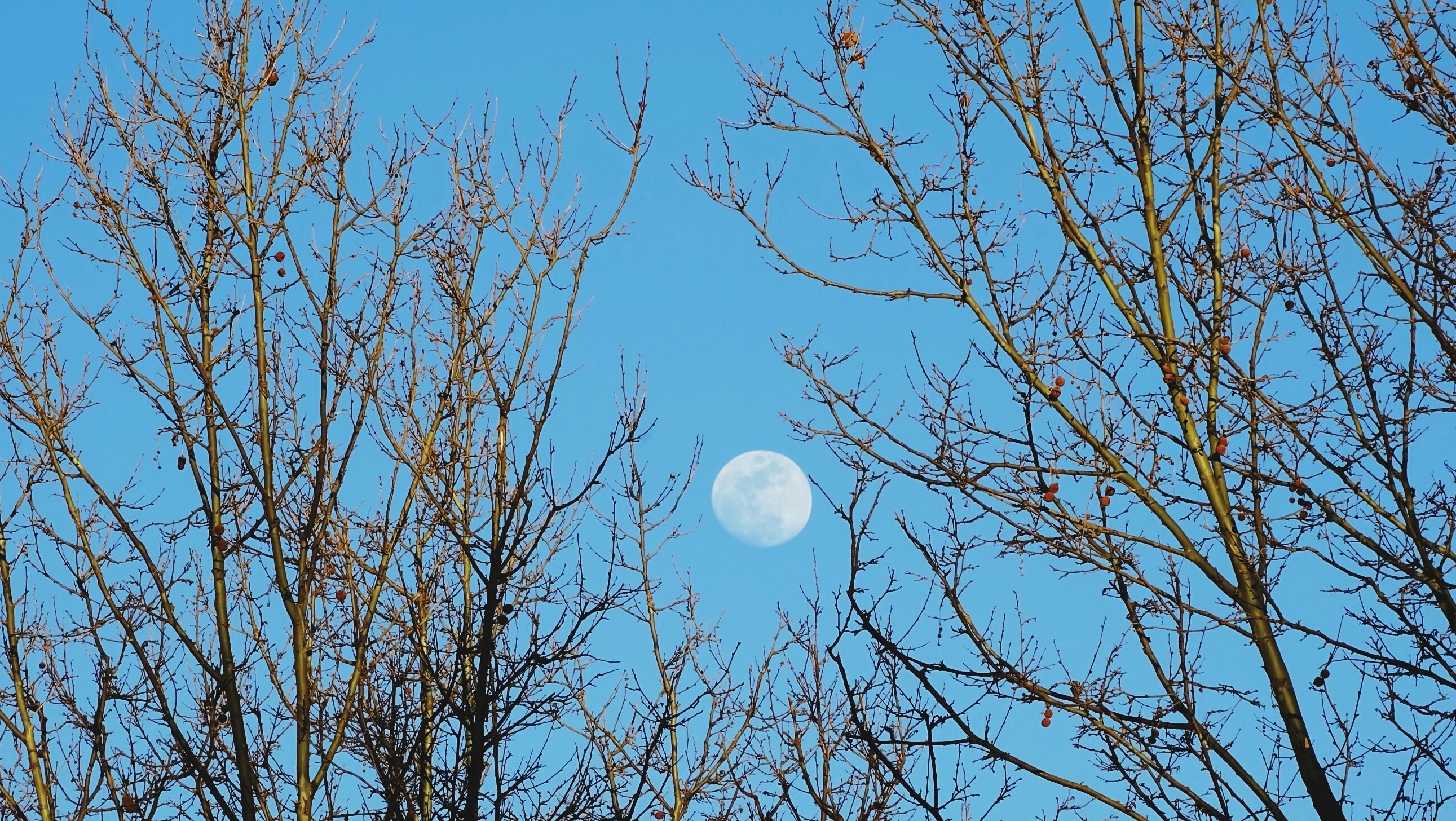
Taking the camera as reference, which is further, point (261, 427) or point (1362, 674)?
point (261, 427)

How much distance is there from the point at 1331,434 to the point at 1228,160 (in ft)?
4.52

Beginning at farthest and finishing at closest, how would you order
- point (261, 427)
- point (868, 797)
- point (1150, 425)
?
point (868, 797) → point (261, 427) → point (1150, 425)

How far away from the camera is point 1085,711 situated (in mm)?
4848

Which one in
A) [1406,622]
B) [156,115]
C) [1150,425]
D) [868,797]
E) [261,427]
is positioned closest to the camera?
[1406,622]

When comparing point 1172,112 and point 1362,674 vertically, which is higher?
point 1172,112

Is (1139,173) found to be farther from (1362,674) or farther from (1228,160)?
(1362,674)

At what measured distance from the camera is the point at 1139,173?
18.8ft

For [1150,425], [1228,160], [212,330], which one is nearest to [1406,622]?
[1150,425]

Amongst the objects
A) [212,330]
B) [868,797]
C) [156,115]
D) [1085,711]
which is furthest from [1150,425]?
[156,115]

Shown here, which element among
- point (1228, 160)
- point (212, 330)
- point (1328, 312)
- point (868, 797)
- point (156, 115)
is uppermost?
point (156, 115)

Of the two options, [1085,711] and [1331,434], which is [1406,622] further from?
[1085,711]

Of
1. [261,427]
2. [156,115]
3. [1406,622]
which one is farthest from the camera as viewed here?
[156,115]

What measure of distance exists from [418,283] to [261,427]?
1.01 metres

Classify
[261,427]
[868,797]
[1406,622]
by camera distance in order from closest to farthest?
1. [1406,622]
2. [261,427]
3. [868,797]
